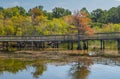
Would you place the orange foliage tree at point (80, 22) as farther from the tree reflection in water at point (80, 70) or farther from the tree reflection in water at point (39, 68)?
the tree reflection in water at point (39, 68)

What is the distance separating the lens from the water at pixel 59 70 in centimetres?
2852

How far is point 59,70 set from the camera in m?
32.4

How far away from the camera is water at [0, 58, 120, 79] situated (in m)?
28.5

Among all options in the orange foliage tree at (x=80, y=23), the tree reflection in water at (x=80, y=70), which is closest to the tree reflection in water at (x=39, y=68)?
the tree reflection in water at (x=80, y=70)

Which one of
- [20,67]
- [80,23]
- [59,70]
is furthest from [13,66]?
[80,23]

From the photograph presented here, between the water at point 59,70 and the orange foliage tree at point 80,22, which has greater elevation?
the orange foliage tree at point 80,22

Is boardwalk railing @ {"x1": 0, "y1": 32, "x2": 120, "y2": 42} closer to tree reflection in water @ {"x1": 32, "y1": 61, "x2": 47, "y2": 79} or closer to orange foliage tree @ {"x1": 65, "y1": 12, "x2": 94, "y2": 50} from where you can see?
orange foliage tree @ {"x1": 65, "y1": 12, "x2": 94, "y2": 50}

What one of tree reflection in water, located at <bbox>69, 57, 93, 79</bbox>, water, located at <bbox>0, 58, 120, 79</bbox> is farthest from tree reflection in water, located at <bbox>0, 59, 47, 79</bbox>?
tree reflection in water, located at <bbox>69, 57, 93, 79</bbox>

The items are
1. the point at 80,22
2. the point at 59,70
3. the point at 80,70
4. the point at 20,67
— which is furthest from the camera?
the point at 80,22

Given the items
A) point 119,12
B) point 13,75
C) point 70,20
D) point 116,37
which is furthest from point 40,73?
point 119,12

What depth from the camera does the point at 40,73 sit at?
3039 centimetres

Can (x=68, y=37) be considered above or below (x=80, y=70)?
above

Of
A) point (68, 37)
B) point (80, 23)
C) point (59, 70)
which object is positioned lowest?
point (59, 70)

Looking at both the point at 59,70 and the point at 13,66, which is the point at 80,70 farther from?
the point at 13,66
